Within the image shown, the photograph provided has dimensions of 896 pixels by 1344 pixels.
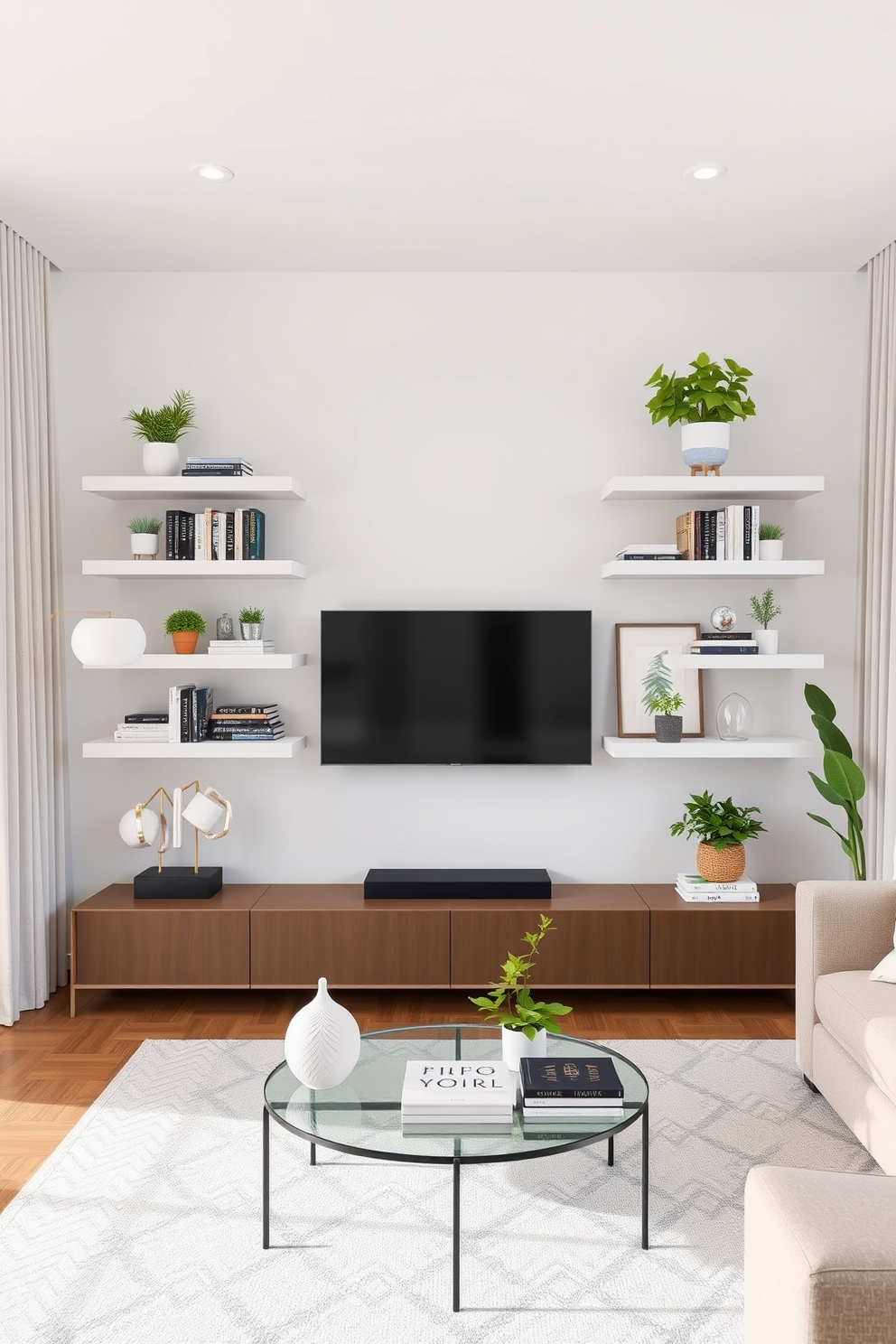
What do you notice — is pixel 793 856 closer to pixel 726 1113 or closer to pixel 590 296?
pixel 726 1113

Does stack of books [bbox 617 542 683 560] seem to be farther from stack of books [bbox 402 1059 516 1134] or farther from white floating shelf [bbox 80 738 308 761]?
stack of books [bbox 402 1059 516 1134]

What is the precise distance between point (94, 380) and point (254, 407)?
67 centimetres

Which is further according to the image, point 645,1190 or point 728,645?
point 728,645

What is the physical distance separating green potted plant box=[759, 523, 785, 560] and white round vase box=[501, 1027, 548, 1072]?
216cm

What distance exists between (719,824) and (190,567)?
226 centimetres

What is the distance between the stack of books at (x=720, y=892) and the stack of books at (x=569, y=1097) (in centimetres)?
162

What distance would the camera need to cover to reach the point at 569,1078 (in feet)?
7.07

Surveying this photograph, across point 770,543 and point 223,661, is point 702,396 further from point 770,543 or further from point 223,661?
point 223,661

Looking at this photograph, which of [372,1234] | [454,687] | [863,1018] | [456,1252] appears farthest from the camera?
[454,687]

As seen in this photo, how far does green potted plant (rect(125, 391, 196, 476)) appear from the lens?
375cm

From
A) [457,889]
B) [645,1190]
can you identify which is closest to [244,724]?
[457,889]

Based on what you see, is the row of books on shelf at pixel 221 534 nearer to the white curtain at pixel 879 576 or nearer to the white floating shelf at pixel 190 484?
the white floating shelf at pixel 190 484

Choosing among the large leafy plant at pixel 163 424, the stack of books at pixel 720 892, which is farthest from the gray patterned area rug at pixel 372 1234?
the large leafy plant at pixel 163 424

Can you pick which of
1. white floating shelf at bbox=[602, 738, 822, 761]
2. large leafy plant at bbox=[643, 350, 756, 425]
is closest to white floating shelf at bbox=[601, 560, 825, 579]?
large leafy plant at bbox=[643, 350, 756, 425]
